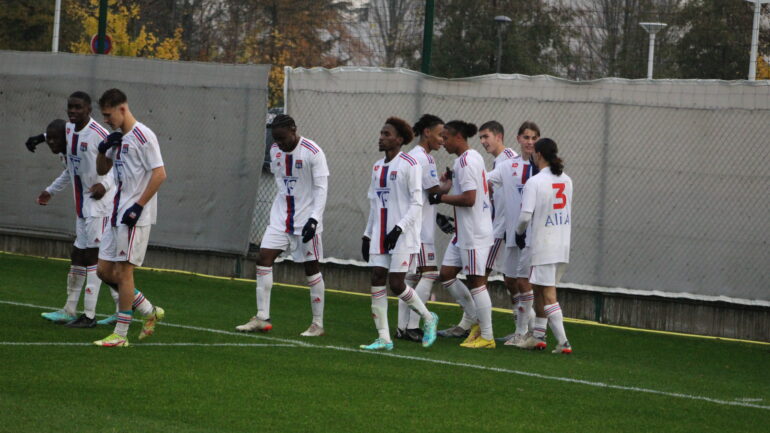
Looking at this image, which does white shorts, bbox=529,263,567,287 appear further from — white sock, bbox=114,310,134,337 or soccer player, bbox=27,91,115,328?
soccer player, bbox=27,91,115,328

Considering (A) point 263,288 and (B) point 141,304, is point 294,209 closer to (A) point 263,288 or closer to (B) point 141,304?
(A) point 263,288

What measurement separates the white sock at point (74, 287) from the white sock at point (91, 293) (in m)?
0.10

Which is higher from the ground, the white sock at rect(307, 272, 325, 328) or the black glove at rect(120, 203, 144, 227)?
the black glove at rect(120, 203, 144, 227)

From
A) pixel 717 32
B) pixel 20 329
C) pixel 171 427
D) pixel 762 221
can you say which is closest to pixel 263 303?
pixel 20 329

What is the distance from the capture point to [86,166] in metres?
11.3

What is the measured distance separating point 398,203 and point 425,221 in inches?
52.3

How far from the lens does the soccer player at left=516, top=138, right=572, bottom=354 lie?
10984 millimetres

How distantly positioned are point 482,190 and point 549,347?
1.76m

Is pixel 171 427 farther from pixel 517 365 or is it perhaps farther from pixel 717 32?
pixel 717 32

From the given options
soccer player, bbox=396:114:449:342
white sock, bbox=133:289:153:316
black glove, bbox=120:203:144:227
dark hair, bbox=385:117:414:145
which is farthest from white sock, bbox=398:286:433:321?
black glove, bbox=120:203:144:227

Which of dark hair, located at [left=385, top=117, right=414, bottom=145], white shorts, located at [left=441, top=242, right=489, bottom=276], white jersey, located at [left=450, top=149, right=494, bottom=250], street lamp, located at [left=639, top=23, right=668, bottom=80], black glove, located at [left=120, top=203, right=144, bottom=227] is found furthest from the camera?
street lamp, located at [left=639, top=23, right=668, bottom=80]

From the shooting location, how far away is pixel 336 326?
41.2 feet

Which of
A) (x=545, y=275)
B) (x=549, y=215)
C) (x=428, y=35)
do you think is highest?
(x=428, y=35)

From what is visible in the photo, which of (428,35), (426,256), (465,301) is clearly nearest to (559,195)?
(426,256)
